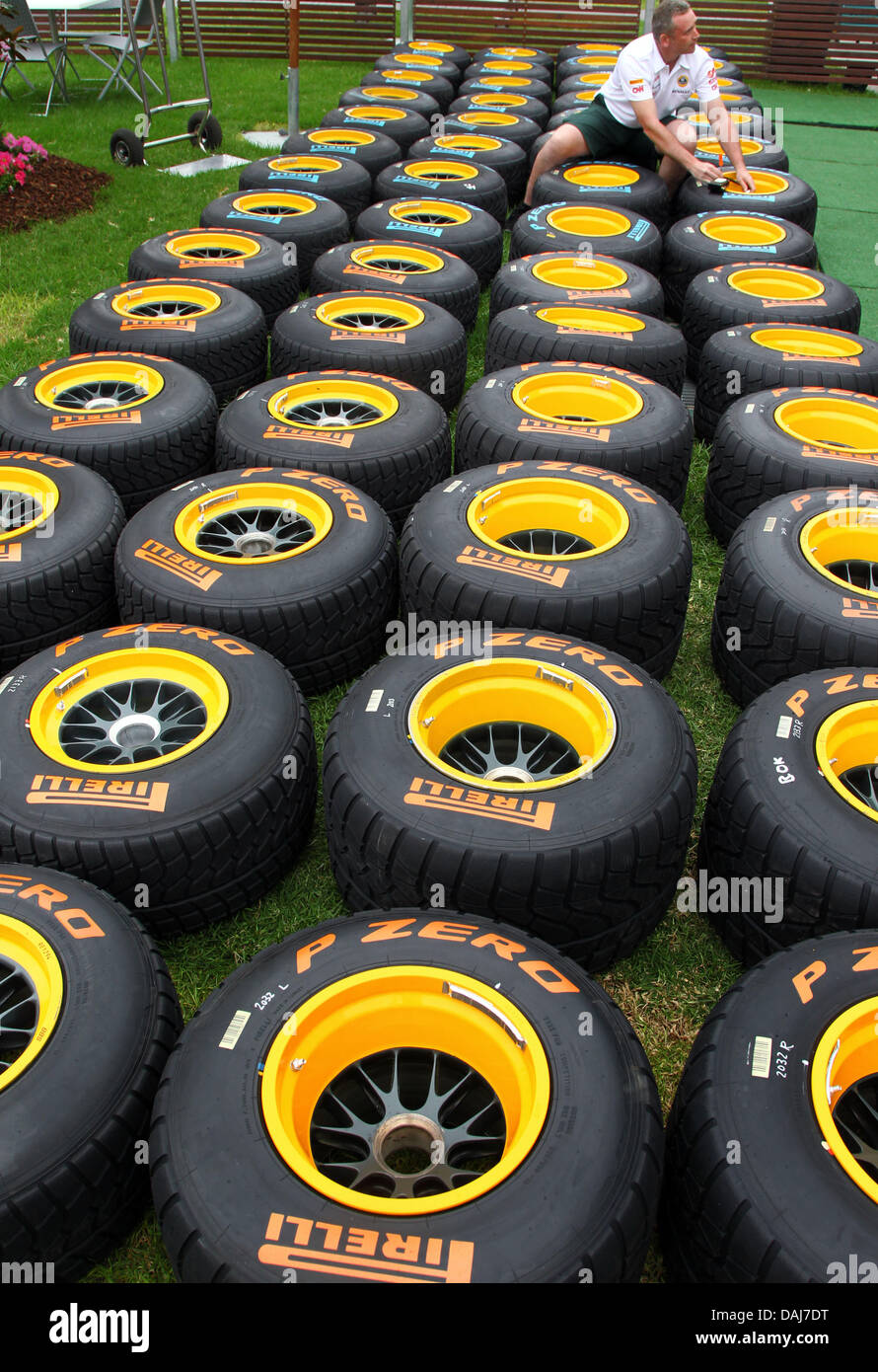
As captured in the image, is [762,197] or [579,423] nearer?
[579,423]

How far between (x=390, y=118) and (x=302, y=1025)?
869cm

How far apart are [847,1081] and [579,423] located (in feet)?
8.82

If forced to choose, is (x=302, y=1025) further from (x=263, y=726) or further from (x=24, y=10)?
(x=24, y=10)

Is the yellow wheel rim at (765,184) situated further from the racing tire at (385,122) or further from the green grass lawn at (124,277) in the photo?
the racing tire at (385,122)

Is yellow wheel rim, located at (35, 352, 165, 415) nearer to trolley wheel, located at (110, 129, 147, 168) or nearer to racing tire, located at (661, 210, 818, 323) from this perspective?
racing tire, located at (661, 210, 818, 323)

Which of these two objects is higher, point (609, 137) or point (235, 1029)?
point (609, 137)

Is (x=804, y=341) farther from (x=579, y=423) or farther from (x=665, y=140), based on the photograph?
(x=665, y=140)

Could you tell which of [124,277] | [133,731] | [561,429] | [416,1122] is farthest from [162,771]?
[124,277]

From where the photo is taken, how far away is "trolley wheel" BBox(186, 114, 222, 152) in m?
9.66

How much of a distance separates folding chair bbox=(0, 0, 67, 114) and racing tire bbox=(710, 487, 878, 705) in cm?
Result: 1028

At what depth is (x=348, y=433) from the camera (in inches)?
156

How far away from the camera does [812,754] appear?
2607mm

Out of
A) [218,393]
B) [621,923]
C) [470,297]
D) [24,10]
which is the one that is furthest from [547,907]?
[24,10]

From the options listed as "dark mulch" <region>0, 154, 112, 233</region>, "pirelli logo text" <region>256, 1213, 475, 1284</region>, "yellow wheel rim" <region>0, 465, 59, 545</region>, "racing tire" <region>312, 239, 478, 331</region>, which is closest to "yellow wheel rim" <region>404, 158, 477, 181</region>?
"racing tire" <region>312, 239, 478, 331</region>
